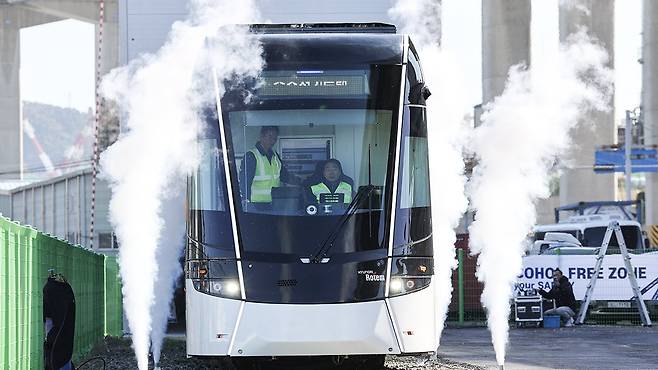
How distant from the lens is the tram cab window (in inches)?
500

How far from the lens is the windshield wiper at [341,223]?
12.5 metres

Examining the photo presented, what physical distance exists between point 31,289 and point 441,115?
297 inches

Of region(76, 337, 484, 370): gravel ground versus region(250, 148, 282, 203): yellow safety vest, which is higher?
region(250, 148, 282, 203): yellow safety vest

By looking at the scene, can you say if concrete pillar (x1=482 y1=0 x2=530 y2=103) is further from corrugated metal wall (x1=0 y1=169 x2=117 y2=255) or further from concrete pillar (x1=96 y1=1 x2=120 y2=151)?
corrugated metal wall (x1=0 y1=169 x2=117 y2=255)

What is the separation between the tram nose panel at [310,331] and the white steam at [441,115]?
199 inches

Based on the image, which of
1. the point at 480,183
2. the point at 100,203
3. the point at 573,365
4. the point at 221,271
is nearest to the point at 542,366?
the point at 573,365

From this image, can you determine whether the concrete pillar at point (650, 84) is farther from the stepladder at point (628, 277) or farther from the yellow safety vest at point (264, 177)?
the yellow safety vest at point (264, 177)

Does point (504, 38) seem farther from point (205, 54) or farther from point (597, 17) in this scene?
point (205, 54)

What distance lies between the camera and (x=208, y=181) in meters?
12.7

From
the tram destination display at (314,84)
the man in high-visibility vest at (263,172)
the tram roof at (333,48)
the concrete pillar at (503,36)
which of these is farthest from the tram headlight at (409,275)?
the concrete pillar at (503,36)

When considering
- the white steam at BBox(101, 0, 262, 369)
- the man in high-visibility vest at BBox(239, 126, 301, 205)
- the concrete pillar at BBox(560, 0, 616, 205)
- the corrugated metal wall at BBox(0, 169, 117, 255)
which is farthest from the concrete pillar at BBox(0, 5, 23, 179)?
the man in high-visibility vest at BBox(239, 126, 301, 205)

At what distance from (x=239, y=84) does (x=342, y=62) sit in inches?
39.2

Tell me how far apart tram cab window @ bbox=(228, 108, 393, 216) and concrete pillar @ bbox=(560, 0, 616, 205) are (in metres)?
44.3

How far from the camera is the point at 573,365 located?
667 inches
